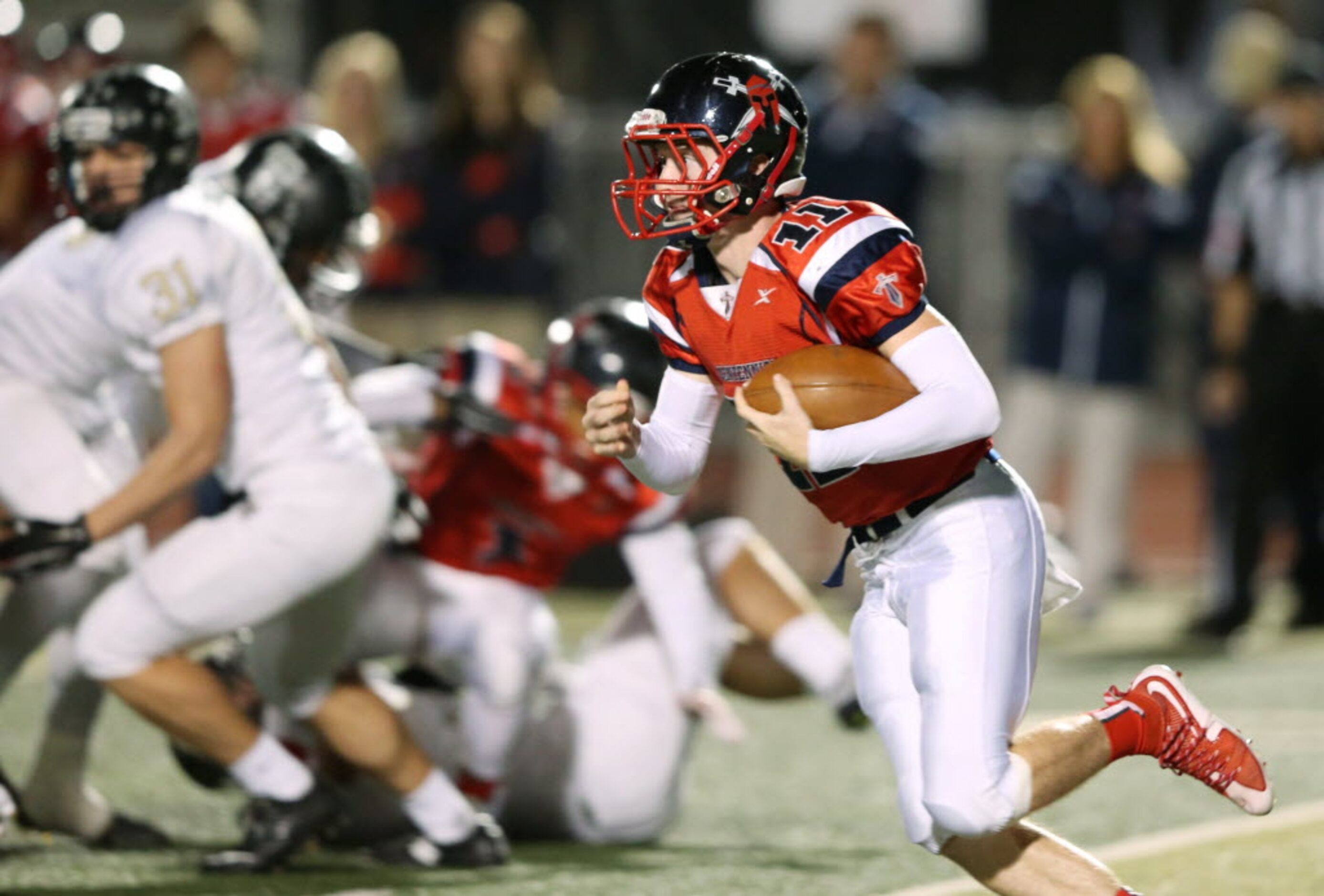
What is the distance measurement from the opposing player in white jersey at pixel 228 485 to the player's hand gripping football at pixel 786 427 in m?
1.19

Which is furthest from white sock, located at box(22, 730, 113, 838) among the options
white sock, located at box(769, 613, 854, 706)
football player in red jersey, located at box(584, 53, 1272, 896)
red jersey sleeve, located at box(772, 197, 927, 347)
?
red jersey sleeve, located at box(772, 197, 927, 347)

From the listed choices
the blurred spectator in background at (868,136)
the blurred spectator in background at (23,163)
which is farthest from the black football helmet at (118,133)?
the blurred spectator in background at (868,136)

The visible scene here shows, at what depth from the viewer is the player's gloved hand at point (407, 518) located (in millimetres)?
4371

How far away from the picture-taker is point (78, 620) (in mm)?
4316

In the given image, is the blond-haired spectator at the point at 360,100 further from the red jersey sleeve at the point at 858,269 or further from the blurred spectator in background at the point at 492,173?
the red jersey sleeve at the point at 858,269

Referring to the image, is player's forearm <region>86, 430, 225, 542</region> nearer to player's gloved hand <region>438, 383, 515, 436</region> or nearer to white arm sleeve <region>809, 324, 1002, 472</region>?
player's gloved hand <region>438, 383, 515, 436</region>

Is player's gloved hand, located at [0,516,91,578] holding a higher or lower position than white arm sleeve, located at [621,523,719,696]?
higher

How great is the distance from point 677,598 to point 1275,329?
3672mm

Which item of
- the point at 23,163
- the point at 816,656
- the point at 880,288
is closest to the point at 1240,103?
the point at 816,656

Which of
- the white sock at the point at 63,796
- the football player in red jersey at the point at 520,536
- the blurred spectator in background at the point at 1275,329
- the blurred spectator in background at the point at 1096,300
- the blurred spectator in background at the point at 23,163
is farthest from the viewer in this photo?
the blurred spectator in background at the point at 1096,300

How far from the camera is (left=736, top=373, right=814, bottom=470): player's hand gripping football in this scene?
3008 mm

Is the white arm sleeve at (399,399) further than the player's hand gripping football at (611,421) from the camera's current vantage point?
Yes

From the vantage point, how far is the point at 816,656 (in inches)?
176

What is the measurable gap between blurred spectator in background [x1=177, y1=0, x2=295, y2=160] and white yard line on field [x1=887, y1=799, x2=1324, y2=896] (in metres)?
4.20
